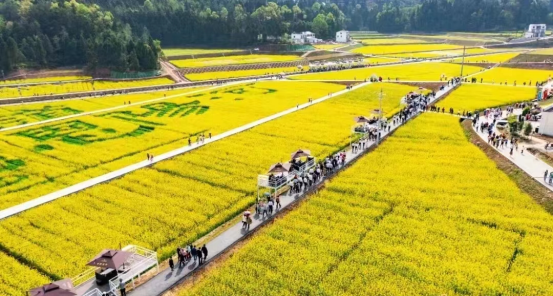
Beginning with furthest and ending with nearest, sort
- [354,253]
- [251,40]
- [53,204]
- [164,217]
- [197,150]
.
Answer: [251,40], [197,150], [53,204], [164,217], [354,253]

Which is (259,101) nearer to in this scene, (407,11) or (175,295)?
(175,295)

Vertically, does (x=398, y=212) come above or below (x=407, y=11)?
below

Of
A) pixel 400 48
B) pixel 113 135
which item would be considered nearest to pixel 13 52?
pixel 113 135

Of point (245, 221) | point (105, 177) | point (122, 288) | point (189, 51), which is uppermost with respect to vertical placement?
point (189, 51)

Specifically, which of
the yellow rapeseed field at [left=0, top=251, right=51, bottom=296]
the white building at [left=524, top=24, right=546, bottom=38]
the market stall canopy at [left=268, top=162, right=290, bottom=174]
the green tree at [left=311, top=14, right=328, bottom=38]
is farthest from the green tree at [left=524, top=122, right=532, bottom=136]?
the green tree at [left=311, top=14, right=328, bottom=38]

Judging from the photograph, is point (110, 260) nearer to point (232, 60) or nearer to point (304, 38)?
point (232, 60)

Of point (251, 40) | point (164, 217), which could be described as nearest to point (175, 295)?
point (164, 217)

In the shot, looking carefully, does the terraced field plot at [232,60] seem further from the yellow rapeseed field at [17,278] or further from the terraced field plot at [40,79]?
the yellow rapeseed field at [17,278]
